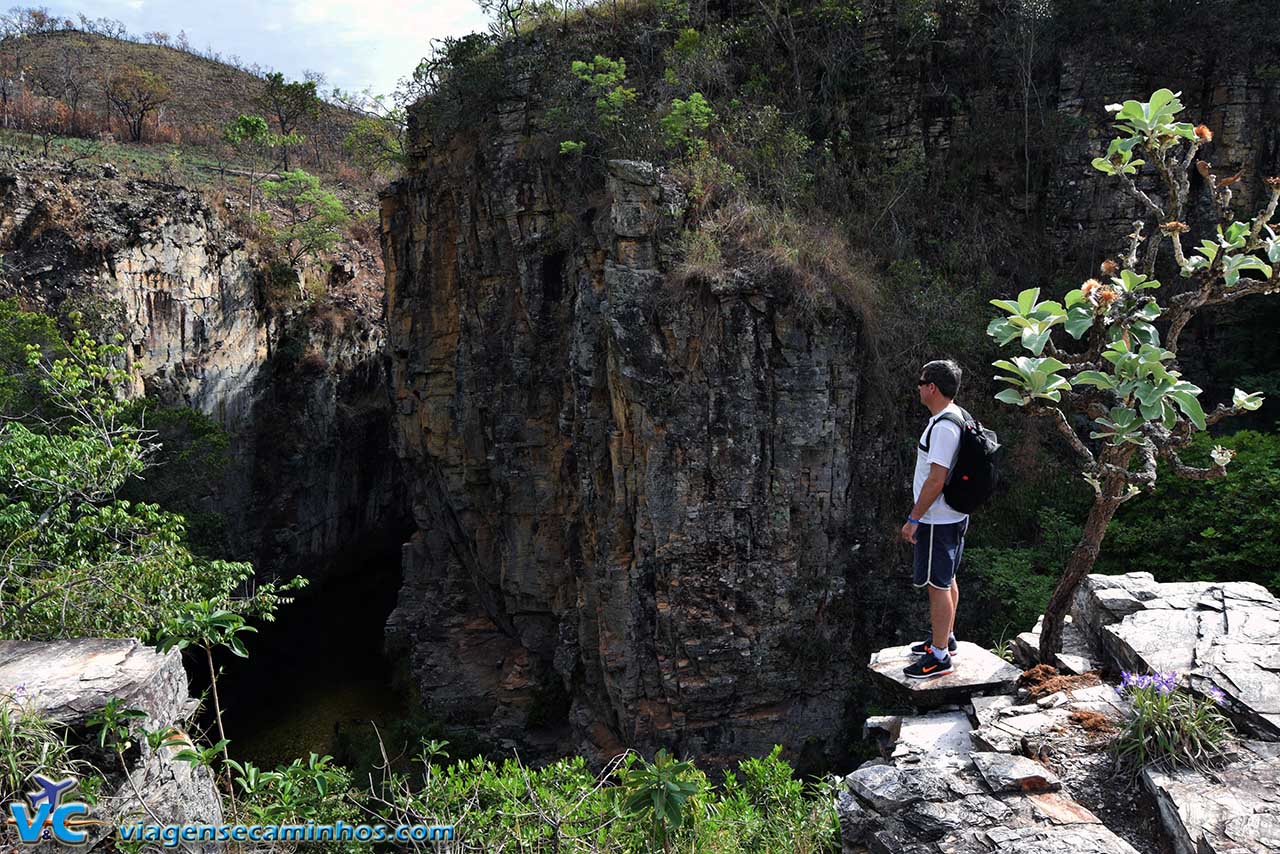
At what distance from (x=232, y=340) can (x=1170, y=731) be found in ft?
55.1

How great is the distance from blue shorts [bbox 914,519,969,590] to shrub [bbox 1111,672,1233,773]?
38.2 inches

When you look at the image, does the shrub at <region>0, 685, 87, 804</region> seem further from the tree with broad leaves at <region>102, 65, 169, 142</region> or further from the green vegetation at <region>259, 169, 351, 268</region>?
the tree with broad leaves at <region>102, 65, 169, 142</region>

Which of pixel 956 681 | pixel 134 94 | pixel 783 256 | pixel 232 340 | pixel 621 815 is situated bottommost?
pixel 621 815

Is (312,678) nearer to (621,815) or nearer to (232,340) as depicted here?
(232,340)

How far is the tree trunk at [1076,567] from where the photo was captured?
410 cm

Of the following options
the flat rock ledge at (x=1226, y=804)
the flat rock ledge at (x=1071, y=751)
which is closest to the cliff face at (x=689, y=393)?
the flat rock ledge at (x=1071, y=751)

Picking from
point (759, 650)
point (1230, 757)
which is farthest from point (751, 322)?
point (1230, 757)

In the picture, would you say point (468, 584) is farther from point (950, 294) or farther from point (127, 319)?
point (950, 294)

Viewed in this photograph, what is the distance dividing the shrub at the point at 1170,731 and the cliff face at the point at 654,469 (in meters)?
6.38

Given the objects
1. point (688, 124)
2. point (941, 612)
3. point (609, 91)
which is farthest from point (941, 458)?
point (609, 91)

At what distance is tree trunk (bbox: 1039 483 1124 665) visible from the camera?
4.10 meters

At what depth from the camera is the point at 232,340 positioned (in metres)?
16.0

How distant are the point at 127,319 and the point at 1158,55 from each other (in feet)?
54.5

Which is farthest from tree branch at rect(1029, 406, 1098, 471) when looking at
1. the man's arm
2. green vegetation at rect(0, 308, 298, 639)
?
green vegetation at rect(0, 308, 298, 639)
